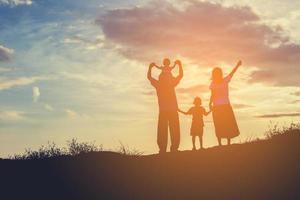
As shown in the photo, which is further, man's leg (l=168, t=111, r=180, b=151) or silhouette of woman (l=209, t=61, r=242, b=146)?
silhouette of woman (l=209, t=61, r=242, b=146)

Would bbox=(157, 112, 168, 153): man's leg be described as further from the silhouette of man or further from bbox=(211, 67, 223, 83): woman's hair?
bbox=(211, 67, 223, 83): woman's hair

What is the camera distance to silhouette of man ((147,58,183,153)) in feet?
→ 63.1

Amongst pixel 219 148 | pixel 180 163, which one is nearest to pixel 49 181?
pixel 180 163

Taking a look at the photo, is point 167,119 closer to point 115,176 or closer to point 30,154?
point 115,176

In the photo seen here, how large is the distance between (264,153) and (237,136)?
5.02 feet

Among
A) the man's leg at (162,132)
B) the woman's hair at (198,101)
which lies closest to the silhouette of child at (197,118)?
the woman's hair at (198,101)

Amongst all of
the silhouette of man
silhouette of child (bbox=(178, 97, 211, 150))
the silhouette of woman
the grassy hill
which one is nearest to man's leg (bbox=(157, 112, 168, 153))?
the silhouette of man

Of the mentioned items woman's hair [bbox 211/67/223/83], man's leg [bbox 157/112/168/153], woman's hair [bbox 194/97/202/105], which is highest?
woman's hair [bbox 211/67/223/83]

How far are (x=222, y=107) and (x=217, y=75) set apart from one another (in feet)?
3.58

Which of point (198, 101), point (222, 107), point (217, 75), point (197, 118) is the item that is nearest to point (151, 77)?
point (217, 75)

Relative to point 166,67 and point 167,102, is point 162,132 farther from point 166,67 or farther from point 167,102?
point 166,67

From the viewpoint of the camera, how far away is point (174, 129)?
1931 centimetres

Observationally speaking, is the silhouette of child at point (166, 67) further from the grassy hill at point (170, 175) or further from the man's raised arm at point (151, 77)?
the grassy hill at point (170, 175)

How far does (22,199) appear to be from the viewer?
1797 cm
